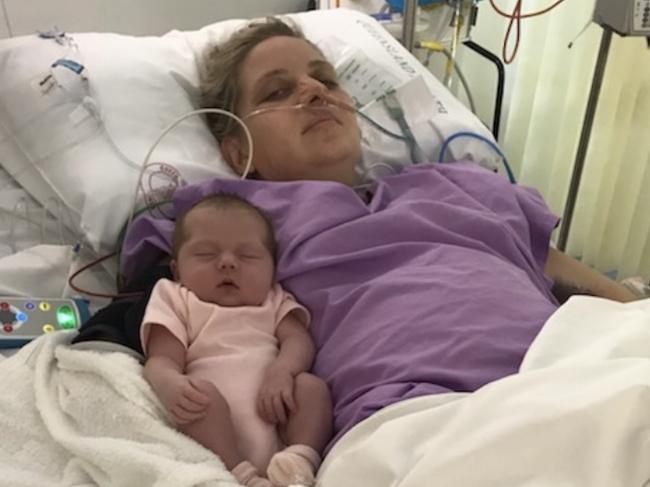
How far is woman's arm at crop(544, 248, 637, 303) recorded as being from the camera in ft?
5.25

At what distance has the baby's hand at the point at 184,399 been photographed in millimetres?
1072

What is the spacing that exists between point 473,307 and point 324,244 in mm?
282

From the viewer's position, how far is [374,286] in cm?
130

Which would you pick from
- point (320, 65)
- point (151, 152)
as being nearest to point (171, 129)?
point (151, 152)

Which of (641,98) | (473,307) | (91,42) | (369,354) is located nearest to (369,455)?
(369,354)

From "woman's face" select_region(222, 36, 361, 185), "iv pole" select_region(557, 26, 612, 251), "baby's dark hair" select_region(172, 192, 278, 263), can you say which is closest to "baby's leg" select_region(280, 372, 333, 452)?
"baby's dark hair" select_region(172, 192, 278, 263)

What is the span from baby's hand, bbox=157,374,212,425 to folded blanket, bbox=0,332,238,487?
2 cm

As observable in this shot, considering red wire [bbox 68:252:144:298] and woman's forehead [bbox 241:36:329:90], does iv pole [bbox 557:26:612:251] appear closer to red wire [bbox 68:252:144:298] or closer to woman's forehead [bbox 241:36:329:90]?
woman's forehead [bbox 241:36:329:90]

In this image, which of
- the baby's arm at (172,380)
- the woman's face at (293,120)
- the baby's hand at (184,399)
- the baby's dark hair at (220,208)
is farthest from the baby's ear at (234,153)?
the baby's hand at (184,399)

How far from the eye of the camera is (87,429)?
42.8 inches

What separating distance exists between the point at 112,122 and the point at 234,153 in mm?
252

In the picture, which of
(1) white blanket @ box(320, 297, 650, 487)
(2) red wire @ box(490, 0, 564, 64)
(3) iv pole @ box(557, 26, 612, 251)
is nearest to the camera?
(1) white blanket @ box(320, 297, 650, 487)

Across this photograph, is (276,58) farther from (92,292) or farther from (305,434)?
(305,434)

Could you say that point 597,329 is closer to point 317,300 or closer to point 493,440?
point 493,440
